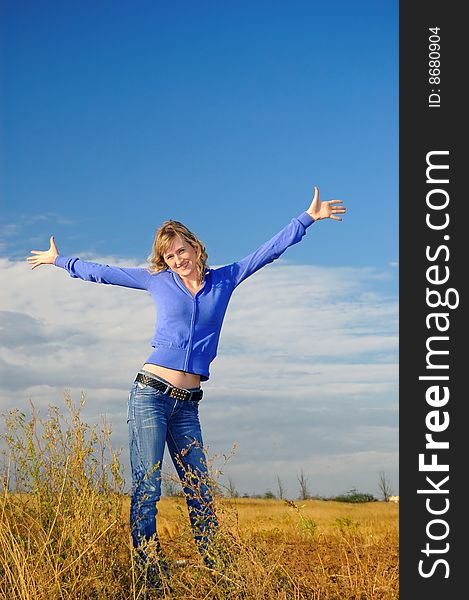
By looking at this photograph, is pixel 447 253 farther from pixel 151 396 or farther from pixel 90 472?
Answer: pixel 90 472

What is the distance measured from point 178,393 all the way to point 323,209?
1657 mm

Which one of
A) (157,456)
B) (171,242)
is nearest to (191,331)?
(171,242)

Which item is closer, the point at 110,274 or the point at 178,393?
the point at 178,393

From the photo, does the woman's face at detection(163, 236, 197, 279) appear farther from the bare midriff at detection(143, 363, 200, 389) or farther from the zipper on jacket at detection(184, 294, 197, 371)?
the bare midriff at detection(143, 363, 200, 389)

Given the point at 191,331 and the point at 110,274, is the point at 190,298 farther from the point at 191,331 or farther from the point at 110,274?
the point at 110,274

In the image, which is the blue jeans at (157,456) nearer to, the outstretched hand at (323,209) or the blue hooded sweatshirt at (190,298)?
the blue hooded sweatshirt at (190,298)

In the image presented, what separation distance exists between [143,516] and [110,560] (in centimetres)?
33

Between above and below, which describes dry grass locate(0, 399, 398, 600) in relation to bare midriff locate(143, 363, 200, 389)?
below

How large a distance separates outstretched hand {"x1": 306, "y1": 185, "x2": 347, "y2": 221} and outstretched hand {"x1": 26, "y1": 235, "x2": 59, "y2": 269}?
186 centimetres

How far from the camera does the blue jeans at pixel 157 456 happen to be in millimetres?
4824

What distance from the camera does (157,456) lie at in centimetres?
490

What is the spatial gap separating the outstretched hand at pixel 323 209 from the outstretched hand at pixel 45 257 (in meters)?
1.86

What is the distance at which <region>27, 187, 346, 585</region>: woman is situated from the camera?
484 centimetres

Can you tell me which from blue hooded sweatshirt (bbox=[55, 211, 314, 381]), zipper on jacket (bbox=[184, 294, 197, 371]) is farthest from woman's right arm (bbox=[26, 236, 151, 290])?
zipper on jacket (bbox=[184, 294, 197, 371])
